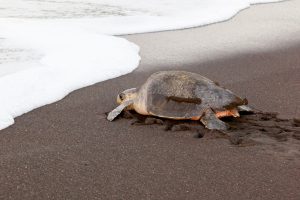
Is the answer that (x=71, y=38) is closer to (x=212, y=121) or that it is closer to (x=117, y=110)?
(x=117, y=110)

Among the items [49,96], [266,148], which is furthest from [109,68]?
[266,148]

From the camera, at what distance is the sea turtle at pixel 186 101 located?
404 centimetres

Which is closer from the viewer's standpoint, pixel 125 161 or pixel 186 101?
pixel 125 161

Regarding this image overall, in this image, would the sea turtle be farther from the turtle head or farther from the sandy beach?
the sandy beach

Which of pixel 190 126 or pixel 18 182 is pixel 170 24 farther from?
pixel 18 182

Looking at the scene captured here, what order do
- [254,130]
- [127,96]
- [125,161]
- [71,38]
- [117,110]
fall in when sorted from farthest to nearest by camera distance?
1. [71,38]
2. [127,96]
3. [117,110]
4. [254,130]
5. [125,161]

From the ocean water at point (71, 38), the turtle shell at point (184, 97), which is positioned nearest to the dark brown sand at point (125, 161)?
the turtle shell at point (184, 97)

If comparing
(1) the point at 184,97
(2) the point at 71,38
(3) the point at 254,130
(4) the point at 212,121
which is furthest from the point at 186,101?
(2) the point at 71,38

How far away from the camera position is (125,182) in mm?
2963

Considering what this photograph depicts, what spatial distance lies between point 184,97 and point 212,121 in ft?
1.19

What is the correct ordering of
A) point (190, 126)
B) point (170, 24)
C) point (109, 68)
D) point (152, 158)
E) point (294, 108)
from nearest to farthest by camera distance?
point (152, 158) → point (190, 126) → point (294, 108) → point (109, 68) → point (170, 24)

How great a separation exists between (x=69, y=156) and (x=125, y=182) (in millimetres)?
609

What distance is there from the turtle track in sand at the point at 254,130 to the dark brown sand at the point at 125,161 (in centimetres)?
2

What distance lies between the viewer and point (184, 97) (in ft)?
13.5
